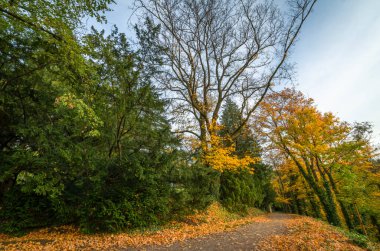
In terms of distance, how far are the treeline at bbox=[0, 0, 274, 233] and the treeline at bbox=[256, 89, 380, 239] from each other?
8405 millimetres

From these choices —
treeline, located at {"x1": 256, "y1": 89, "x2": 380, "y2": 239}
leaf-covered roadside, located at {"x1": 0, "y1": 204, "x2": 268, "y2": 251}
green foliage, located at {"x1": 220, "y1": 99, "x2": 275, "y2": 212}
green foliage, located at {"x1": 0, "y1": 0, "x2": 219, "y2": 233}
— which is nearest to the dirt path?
leaf-covered roadside, located at {"x1": 0, "y1": 204, "x2": 268, "y2": 251}

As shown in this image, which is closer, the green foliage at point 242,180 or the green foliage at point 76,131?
the green foliage at point 76,131

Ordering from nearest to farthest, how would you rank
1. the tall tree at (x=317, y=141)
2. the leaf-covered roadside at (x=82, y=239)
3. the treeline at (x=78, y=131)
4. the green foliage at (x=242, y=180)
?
the leaf-covered roadside at (x=82, y=239)
the treeline at (x=78, y=131)
the tall tree at (x=317, y=141)
the green foliage at (x=242, y=180)

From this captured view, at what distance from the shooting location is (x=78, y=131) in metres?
7.36

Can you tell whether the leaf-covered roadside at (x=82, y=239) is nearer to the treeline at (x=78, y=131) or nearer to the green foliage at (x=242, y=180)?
the treeline at (x=78, y=131)

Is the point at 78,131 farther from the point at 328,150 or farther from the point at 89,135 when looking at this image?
the point at 328,150

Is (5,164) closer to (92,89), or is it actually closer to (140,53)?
(92,89)

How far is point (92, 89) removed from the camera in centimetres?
683

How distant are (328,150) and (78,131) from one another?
13480 millimetres

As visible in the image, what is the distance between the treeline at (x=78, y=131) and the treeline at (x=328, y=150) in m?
8.40

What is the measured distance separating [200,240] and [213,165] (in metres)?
4.73

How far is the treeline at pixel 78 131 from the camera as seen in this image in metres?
5.78

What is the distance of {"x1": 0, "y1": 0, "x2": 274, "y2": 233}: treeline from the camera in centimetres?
578

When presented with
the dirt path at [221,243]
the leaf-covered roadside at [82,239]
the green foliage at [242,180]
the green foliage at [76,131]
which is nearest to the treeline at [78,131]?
the green foliage at [76,131]
